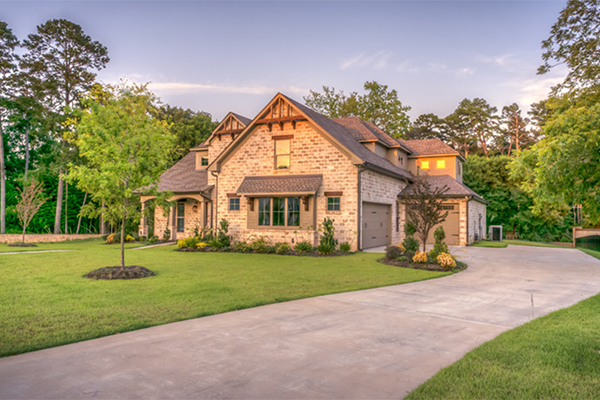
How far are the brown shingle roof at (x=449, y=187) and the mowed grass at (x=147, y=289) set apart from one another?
367 inches

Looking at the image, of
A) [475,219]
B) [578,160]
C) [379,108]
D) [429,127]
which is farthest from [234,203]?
[429,127]

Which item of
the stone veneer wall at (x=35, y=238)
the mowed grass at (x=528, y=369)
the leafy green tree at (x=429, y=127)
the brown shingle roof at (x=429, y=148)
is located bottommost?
the stone veneer wall at (x=35, y=238)

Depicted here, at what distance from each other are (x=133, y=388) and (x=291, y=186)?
1501cm

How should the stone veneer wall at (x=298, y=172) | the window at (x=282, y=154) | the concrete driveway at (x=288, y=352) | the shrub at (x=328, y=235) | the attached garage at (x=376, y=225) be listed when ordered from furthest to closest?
the window at (x=282, y=154) < the attached garage at (x=376, y=225) < the stone veneer wall at (x=298, y=172) < the shrub at (x=328, y=235) < the concrete driveway at (x=288, y=352)

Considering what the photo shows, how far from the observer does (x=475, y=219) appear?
2431cm

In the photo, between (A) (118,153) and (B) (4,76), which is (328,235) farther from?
(B) (4,76)

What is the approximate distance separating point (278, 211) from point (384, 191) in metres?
5.81

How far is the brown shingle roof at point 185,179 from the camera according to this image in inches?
915

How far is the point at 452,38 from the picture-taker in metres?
14.8

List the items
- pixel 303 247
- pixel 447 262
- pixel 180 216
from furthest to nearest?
pixel 180 216 → pixel 303 247 → pixel 447 262

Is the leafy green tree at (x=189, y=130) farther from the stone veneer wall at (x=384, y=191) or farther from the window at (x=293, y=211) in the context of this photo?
the stone veneer wall at (x=384, y=191)

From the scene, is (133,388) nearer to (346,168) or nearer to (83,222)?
(346,168)

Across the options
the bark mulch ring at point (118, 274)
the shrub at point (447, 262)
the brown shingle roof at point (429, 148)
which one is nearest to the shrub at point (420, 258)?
the shrub at point (447, 262)

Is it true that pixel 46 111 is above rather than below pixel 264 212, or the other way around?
above
